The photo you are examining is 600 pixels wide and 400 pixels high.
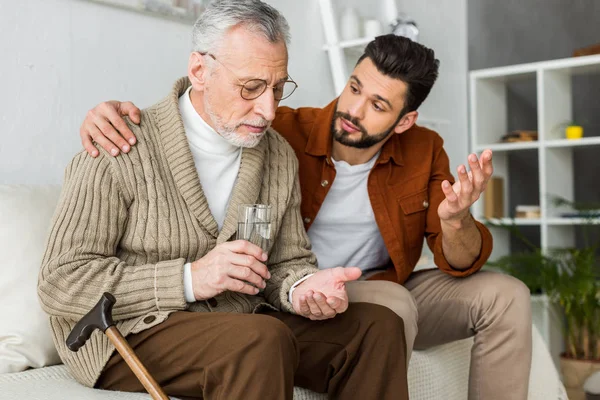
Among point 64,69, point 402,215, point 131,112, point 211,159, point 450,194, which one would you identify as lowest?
point 402,215

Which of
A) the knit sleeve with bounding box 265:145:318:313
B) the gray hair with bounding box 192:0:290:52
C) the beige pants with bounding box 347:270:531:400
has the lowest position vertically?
the beige pants with bounding box 347:270:531:400

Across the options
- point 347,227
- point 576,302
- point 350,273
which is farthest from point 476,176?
point 576,302

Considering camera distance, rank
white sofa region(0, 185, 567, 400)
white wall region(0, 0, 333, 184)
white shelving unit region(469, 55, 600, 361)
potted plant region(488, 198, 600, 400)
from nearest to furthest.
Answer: white sofa region(0, 185, 567, 400)
white wall region(0, 0, 333, 184)
potted plant region(488, 198, 600, 400)
white shelving unit region(469, 55, 600, 361)

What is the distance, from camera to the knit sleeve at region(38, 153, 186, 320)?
1460 mm

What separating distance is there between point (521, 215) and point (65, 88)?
2795 mm

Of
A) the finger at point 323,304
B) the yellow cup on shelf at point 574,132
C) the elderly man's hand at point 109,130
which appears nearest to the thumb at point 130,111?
the elderly man's hand at point 109,130

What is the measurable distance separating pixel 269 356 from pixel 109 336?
303 millimetres

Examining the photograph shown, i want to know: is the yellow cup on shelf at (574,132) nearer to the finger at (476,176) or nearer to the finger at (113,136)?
the finger at (476,176)

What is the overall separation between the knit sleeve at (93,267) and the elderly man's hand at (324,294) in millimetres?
269

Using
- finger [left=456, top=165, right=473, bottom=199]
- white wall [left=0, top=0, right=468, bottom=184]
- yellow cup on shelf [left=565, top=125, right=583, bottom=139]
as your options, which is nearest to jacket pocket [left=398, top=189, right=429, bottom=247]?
finger [left=456, top=165, right=473, bottom=199]

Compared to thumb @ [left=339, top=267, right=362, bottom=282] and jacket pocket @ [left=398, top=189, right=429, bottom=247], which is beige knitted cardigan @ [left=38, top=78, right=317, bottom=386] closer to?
thumb @ [left=339, top=267, right=362, bottom=282]

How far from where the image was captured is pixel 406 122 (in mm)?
2303

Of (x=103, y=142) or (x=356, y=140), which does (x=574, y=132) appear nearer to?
(x=356, y=140)

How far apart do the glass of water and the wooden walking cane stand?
273mm
